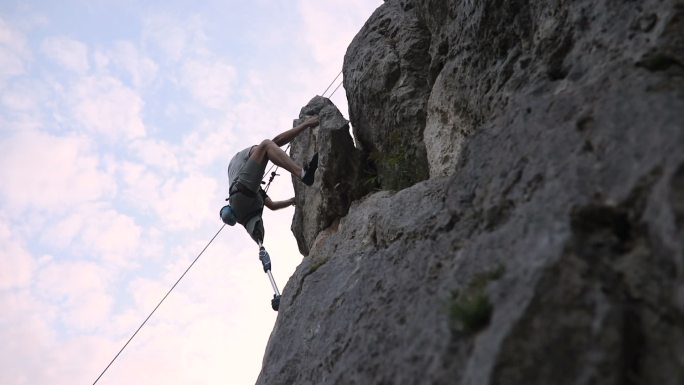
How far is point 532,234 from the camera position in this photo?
3852mm

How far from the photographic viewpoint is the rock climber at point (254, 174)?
31.5ft

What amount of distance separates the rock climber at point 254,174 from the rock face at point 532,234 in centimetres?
260

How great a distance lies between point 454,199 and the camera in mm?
5137

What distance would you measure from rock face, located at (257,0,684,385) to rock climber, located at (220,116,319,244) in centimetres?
260

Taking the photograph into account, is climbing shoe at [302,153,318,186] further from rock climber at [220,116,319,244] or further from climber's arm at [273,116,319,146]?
climber's arm at [273,116,319,146]

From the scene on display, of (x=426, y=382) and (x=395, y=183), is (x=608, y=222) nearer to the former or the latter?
(x=426, y=382)

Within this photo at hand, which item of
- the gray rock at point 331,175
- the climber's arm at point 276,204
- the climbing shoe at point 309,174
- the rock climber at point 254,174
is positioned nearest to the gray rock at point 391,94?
the gray rock at point 331,175

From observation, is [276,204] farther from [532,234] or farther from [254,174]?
[532,234]

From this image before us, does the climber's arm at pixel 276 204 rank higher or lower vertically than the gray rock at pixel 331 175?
higher

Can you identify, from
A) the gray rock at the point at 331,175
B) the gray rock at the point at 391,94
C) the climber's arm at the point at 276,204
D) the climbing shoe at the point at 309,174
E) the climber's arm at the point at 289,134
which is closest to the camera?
the gray rock at the point at 391,94

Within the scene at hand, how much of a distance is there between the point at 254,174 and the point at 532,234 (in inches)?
276

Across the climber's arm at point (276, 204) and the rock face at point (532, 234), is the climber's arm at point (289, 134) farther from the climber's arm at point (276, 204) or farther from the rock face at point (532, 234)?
the rock face at point (532, 234)

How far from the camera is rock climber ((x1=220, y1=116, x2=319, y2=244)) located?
31.5 feet

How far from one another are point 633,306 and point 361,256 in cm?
369
